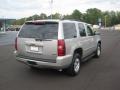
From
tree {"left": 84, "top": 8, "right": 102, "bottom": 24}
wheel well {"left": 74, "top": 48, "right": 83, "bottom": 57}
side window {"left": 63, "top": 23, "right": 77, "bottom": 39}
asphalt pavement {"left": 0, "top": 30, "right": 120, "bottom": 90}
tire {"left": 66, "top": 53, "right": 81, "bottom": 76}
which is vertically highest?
tree {"left": 84, "top": 8, "right": 102, "bottom": 24}

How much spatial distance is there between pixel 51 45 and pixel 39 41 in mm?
436

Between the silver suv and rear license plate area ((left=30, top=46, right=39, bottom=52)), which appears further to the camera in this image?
rear license plate area ((left=30, top=46, right=39, bottom=52))

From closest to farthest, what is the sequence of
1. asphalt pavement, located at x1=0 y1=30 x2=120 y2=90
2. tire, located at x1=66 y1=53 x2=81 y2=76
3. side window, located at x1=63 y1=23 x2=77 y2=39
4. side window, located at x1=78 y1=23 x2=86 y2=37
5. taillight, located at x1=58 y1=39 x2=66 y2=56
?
asphalt pavement, located at x1=0 y1=30 x2=120 y2=90
taillight, located at x1=58 y1=39 x2=66 y2=56
side window, located at x1=63 y1=23 x2=77 y2=39
tire, located at x1=66 y1=53 x2=81 y2=76
side window, located at x1=78 y1=23 x2=86 y2=37

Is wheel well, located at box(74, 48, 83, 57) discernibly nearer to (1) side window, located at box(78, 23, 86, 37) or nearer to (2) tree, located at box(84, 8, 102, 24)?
(1) side window, located at box(78, 23, 86, 37)

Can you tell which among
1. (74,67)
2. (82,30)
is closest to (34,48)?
(74,67)

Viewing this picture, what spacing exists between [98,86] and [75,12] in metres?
132

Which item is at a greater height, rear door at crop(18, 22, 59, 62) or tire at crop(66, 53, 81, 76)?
rear door at crop(18, 22, 59, 62)

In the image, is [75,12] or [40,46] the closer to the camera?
[40,46]

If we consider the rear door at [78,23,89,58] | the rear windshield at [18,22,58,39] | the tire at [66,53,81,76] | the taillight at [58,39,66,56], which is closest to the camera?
the taillight at [58,39,66,56]

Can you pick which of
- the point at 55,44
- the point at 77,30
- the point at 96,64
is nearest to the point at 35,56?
the point at 55,44

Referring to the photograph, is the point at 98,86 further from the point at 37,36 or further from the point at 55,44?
the point at 37,36

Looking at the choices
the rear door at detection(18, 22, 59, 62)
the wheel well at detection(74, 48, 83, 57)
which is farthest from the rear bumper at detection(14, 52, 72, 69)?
the wheel well at detection(74, 48, 83, 57)

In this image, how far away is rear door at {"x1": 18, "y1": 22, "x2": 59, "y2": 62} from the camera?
654cm

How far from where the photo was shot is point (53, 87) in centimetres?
614
